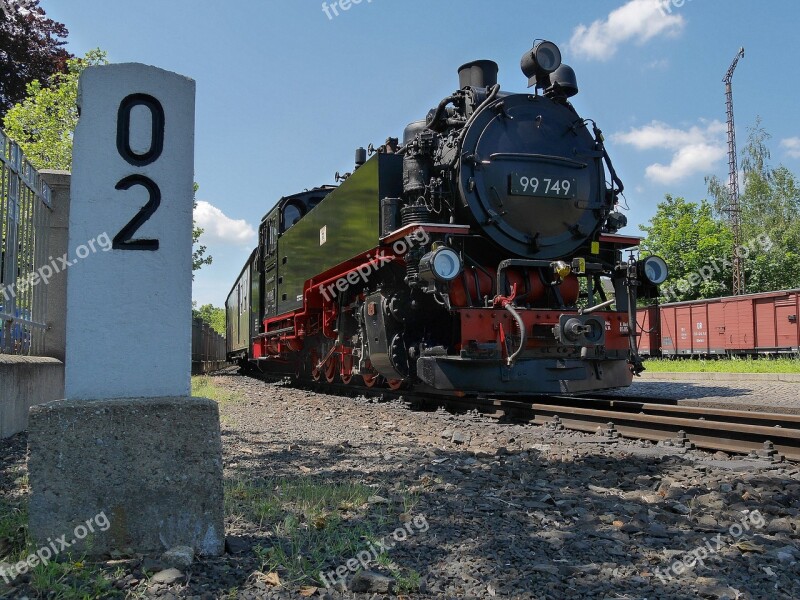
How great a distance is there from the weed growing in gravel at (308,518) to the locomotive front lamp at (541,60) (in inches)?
237

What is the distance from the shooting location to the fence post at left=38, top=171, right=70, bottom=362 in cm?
648

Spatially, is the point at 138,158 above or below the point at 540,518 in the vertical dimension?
above

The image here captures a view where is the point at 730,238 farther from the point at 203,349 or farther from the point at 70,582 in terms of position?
the point at 70,582

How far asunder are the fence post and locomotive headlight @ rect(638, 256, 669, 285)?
6.53m

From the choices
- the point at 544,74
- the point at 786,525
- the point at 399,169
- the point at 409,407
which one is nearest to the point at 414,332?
the point at 409,407

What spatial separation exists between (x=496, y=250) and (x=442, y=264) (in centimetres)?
121

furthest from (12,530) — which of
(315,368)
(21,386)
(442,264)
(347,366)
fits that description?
(315,368)

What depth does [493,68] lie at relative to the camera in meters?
8.57

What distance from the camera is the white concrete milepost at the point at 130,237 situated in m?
2.61

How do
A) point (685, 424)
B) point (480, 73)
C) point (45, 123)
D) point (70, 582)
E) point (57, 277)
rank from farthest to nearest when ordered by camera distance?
1. point (45, 123)
2. point (480, 73)
3. point (57, 277)
4. point (685, 424)
5. point (70, 582)

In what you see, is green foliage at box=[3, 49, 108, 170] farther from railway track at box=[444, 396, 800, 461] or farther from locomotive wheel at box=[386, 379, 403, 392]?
railway track at box=[444, 396, 800, 461]

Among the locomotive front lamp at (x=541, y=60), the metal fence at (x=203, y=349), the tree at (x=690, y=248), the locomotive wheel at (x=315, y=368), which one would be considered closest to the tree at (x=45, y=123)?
the metal fence at (x=203, y=349)

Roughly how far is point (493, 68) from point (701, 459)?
5.93m

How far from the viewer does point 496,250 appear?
7512 mm
